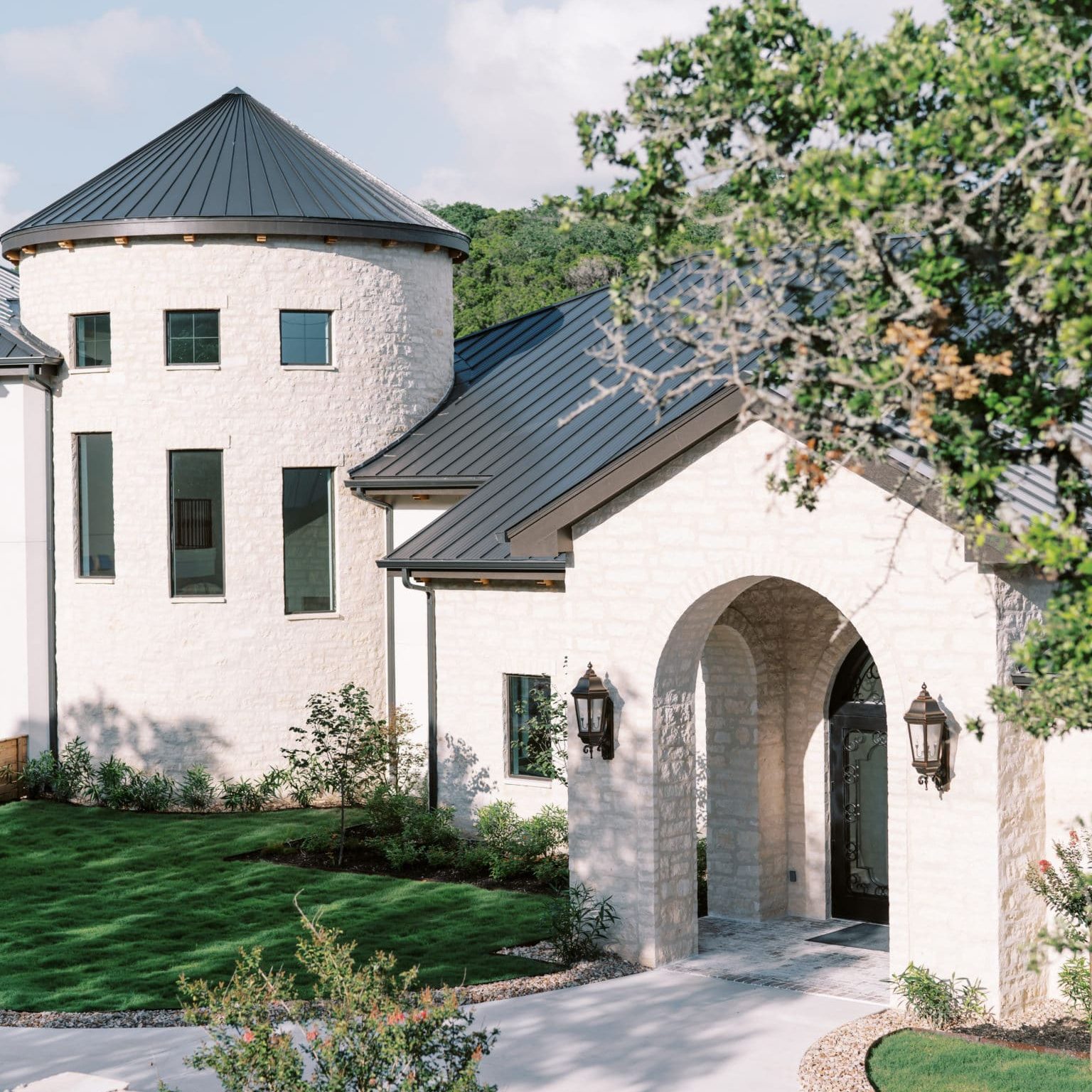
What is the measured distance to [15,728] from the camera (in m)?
21.9

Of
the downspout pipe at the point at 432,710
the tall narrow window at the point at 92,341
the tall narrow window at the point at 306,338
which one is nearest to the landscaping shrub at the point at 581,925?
the downspout pipe at the point at 432,710

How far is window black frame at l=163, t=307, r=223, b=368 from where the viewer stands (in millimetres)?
20844

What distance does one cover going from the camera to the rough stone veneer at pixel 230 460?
20.9 meters

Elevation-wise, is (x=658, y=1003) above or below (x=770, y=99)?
below

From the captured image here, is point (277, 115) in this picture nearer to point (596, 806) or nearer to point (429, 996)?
point (596, 806)

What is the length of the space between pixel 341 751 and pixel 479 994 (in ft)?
28.8

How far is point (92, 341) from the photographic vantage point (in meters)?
21.5

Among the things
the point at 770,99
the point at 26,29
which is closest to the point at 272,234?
the point at 770,99

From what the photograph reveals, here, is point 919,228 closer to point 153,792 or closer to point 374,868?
point 374,868

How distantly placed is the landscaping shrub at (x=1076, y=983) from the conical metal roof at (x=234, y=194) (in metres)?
13.8

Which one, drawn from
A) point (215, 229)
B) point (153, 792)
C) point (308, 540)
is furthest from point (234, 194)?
point (153, 792)

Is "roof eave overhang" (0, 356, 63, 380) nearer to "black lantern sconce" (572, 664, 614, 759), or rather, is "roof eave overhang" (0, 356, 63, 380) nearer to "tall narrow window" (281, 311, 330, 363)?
"tall narrow window" (281, 311, 330, 363)

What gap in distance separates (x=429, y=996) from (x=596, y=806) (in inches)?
228

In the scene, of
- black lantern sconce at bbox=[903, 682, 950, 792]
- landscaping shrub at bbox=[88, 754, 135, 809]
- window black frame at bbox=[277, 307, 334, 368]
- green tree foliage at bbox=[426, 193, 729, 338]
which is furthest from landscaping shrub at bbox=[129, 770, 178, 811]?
green tree foliage at bbox=[426, 193, 729, 338]
